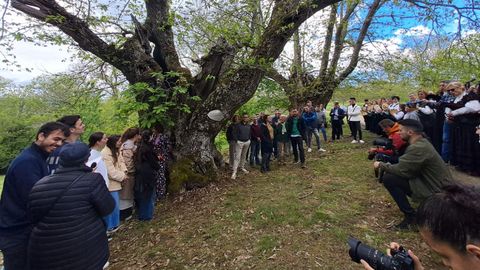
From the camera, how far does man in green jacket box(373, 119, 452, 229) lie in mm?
3980

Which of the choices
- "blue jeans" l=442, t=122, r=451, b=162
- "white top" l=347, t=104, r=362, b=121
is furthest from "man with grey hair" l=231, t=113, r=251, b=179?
"white top" l=347, t=104, r=362, b=121

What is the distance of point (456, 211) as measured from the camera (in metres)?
1.20

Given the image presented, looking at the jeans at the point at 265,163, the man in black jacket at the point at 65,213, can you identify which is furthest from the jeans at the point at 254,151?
the man in black jacket at the point at 65,213

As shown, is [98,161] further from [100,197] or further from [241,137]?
[241,137]

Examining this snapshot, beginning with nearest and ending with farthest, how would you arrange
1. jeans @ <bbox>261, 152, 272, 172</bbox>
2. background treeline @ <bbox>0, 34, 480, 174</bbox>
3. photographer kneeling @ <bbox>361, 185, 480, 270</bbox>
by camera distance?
photographer kneeling @ <bbox>361, 185, 480, 270</bbox>
background treeline @ <bbox>0, 34, 480, 174</bbox>
jeans @ <bbox>261, 152, 272, 172</bbox>

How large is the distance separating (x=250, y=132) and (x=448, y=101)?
5.27m

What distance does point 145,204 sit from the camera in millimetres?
5699

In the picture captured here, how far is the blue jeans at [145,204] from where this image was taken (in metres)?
5.62

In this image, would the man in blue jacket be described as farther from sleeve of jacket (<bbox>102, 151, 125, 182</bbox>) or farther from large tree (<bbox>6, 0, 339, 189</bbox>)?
large tree (<bbox>6, 0, 339, 189</bbox>)

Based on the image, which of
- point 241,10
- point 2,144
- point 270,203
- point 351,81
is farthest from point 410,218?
point 2,144

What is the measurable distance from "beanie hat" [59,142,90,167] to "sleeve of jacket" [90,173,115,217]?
8.6 inches

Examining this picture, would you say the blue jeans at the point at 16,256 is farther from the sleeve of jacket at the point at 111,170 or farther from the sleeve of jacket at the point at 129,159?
the sleeve of jacket at the point at 129,159

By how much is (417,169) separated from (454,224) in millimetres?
3379

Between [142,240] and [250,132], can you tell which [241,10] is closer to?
[250,132]
